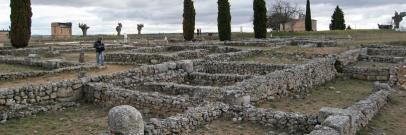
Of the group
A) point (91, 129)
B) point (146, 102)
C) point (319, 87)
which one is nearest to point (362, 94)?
point (319, 87)

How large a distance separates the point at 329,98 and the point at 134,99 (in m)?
7.95

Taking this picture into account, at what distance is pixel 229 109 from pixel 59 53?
68.9ft

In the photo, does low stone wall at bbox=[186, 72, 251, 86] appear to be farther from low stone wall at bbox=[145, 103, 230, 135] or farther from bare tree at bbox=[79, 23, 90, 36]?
bare tree at bbox=[79, 23, 90, 36]

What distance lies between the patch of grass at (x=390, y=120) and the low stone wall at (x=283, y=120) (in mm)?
1484

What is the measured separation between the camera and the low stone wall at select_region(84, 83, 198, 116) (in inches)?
531

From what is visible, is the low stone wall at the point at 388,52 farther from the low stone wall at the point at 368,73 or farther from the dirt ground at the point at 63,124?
the dirt ground at the point at 63,124

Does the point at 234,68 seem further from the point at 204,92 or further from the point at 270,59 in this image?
the point at 204,92

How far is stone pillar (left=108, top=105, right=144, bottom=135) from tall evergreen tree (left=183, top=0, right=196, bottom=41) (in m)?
35.9

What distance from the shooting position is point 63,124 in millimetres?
13078

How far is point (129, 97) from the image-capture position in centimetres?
1472

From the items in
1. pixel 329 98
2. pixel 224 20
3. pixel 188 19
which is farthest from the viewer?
pixel 188 19

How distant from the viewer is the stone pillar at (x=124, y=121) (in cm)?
916

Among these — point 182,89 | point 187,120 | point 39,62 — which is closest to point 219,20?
point 39,62

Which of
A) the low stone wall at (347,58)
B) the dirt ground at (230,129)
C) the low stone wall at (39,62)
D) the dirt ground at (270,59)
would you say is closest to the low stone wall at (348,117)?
the dirt ground at (230,129)
